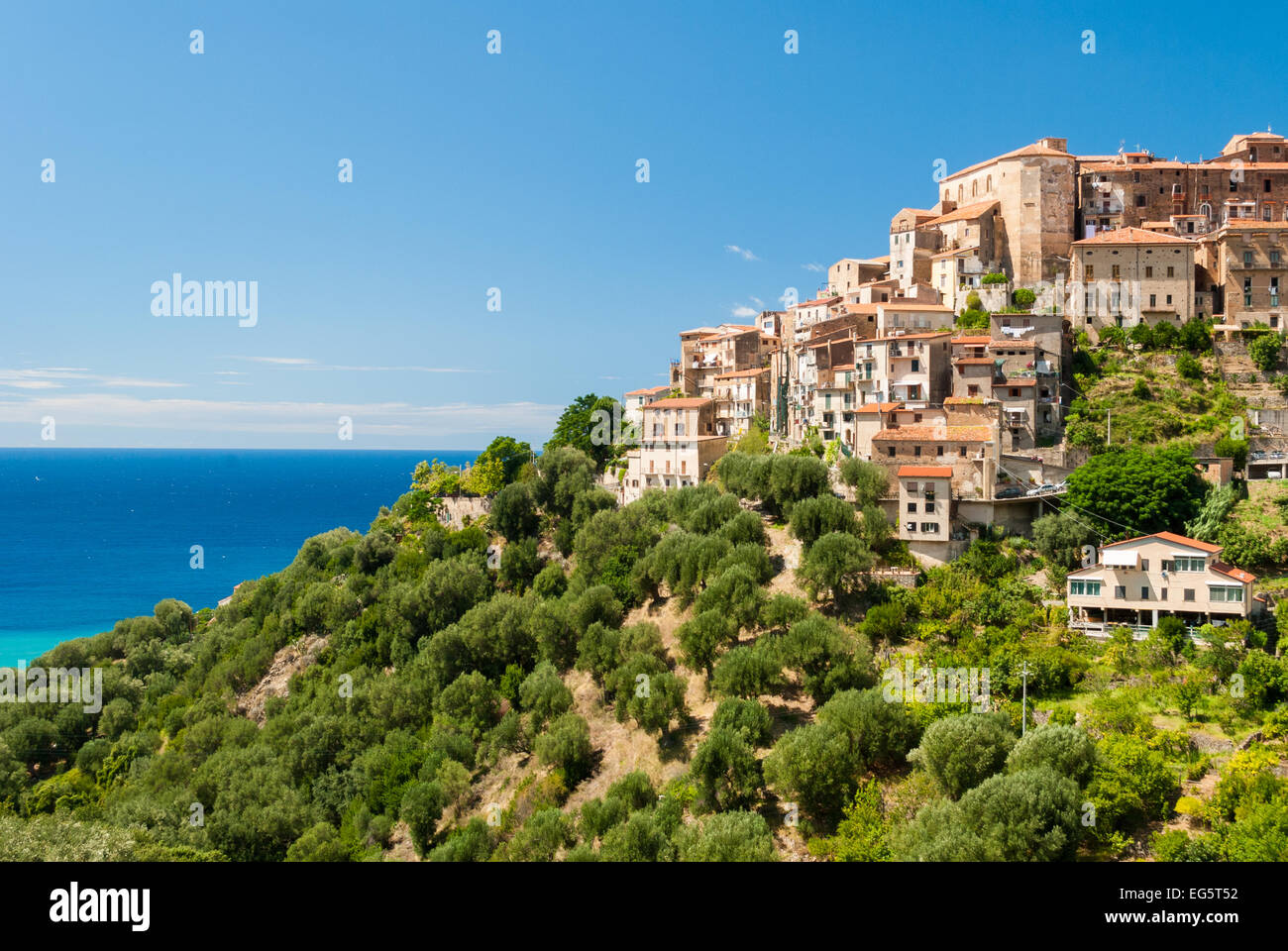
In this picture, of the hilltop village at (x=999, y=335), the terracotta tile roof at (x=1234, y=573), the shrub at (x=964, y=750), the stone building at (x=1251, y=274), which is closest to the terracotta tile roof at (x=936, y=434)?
the hilltop village at (x=999, y=335)

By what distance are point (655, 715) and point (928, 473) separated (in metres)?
17.9

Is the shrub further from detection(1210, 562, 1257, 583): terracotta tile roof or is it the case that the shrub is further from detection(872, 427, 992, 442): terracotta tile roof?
detection(872, 427, 992, 442): terracotta tile roof

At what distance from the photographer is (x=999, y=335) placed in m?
50.3

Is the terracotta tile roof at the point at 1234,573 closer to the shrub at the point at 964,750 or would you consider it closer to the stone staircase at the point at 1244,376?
the shrub at the point at 964,750

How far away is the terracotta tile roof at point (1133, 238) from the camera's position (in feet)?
175

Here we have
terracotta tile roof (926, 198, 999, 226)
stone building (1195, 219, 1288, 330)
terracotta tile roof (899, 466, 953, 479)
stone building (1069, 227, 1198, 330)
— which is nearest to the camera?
terracotta tile roof (899, 466, 953, 479)

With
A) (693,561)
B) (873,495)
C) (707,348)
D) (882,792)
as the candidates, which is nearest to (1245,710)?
(882,792)

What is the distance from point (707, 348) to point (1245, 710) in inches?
1887

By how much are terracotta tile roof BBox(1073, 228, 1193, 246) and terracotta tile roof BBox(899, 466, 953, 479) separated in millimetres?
22977

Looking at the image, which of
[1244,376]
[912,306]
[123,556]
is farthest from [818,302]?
[123,556]

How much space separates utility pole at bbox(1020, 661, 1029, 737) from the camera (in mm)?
29781

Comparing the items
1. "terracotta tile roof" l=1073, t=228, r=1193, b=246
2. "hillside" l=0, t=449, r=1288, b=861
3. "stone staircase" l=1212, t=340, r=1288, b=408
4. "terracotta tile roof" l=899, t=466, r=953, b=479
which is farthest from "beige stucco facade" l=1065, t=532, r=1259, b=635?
"terracotta tile roof" l=1073, t=228, r=1193, b=246
